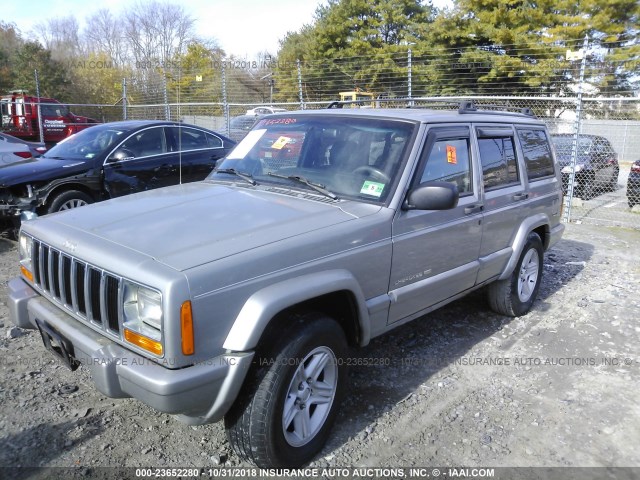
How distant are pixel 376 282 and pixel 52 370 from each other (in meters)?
2.50

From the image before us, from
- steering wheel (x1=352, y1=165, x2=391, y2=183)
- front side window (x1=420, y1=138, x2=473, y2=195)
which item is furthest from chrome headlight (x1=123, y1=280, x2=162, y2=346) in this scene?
front side window (x1=420, y1=138, x2=473, y2=195)

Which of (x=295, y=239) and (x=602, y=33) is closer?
(x=295, y=239)

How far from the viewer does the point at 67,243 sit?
271 centimetres

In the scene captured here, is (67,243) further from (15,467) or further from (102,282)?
(15,467)

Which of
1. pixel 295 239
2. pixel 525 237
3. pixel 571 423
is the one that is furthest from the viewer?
pixel 525 237

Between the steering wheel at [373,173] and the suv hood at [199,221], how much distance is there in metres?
0.24

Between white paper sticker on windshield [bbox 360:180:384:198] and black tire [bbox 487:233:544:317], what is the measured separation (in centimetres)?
212

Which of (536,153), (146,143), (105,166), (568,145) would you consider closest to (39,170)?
(105,166)

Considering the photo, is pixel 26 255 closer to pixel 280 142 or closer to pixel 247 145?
pixel 247 145

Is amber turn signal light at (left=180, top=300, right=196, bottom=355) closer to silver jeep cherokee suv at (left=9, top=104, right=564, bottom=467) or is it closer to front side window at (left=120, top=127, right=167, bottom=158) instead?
silver jeep cherokee suv at (left=9, top=104, right=564, bottom=467)

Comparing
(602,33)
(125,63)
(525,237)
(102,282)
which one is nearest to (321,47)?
(125,63)

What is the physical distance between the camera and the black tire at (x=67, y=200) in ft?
21.9

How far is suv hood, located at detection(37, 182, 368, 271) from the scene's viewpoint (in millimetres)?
2447

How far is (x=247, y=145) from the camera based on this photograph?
404 cm
